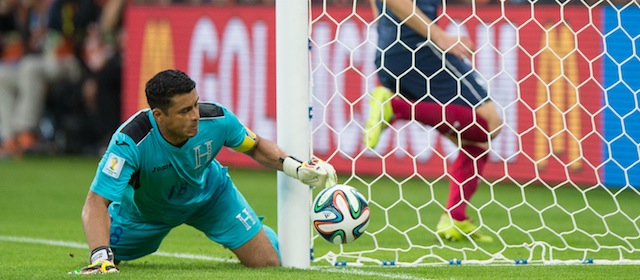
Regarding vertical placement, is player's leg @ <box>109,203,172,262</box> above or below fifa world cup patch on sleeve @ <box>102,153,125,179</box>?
below

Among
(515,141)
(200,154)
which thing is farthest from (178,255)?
(515,141)

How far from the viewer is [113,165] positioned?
524 cm

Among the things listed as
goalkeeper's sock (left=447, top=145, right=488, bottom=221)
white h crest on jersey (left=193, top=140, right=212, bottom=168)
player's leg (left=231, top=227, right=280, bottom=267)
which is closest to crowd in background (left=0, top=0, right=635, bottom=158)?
goalkeeper's sock (left=447, top=145, right=488, bottom=221)

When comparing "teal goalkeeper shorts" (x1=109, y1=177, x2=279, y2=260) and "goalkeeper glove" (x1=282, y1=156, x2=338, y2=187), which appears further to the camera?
"teal goalkeeper shorts" (x1=109, y1=177, x2=279, y2=260)

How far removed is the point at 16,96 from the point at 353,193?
10.7 m

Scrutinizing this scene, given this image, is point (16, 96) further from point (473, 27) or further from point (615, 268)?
point (615, 268)

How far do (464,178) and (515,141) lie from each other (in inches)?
124

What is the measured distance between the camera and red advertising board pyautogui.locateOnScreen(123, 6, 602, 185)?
30.8 ft

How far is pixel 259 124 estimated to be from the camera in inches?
476

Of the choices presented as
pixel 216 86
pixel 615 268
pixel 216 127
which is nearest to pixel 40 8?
pixel 216 86

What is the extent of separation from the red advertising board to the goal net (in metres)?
0.02

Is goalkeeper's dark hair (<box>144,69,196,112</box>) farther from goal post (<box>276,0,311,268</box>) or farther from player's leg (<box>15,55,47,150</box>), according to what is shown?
player's leg (<box>15,55,47,150</box>)

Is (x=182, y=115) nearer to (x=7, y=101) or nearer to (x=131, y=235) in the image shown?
(x=131, y=235)

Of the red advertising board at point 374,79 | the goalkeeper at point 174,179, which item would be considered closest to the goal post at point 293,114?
the goalkeeper at point 174,179
